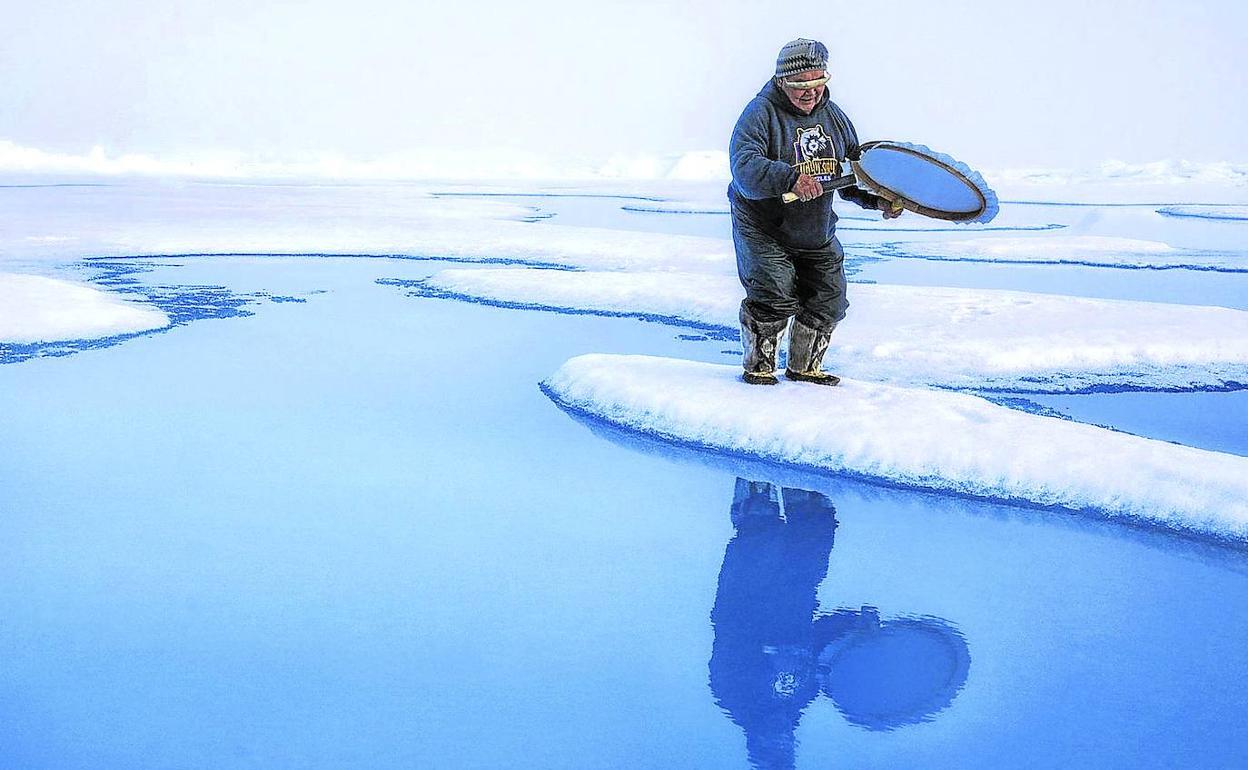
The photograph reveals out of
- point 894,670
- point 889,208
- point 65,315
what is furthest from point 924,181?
point 65,315

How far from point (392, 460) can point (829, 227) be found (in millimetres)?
1605

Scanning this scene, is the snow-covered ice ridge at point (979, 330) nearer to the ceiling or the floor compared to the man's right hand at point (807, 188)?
nearer to the floor

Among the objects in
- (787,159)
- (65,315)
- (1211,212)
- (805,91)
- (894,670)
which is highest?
(1211,212)

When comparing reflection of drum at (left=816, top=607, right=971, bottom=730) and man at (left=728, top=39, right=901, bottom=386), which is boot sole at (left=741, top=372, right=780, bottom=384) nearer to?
man at (left=728, top=39, right=901, bottom=386)

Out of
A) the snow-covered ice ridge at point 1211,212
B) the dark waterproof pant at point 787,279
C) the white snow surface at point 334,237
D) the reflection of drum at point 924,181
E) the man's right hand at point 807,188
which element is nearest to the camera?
the reflection of drum at point 924,181

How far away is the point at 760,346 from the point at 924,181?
809 millimetres

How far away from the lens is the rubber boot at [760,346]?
374 centimetres

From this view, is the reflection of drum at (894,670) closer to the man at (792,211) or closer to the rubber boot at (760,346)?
the man at (792,211)

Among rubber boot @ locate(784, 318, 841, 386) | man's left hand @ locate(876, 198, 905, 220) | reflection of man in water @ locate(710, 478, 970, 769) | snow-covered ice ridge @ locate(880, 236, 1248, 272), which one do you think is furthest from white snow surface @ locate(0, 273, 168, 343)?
snow-covered ice ridge @ locate(880, 236, 1248, 272)

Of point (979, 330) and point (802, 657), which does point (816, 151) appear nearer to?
point (802, 657)

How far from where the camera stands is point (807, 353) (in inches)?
152

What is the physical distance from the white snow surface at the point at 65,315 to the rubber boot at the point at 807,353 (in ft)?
10.7

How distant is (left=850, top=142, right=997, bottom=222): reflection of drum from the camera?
313 cm

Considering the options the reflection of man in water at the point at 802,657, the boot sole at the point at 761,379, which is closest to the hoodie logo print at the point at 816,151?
the boot sole at the point at 761,379
